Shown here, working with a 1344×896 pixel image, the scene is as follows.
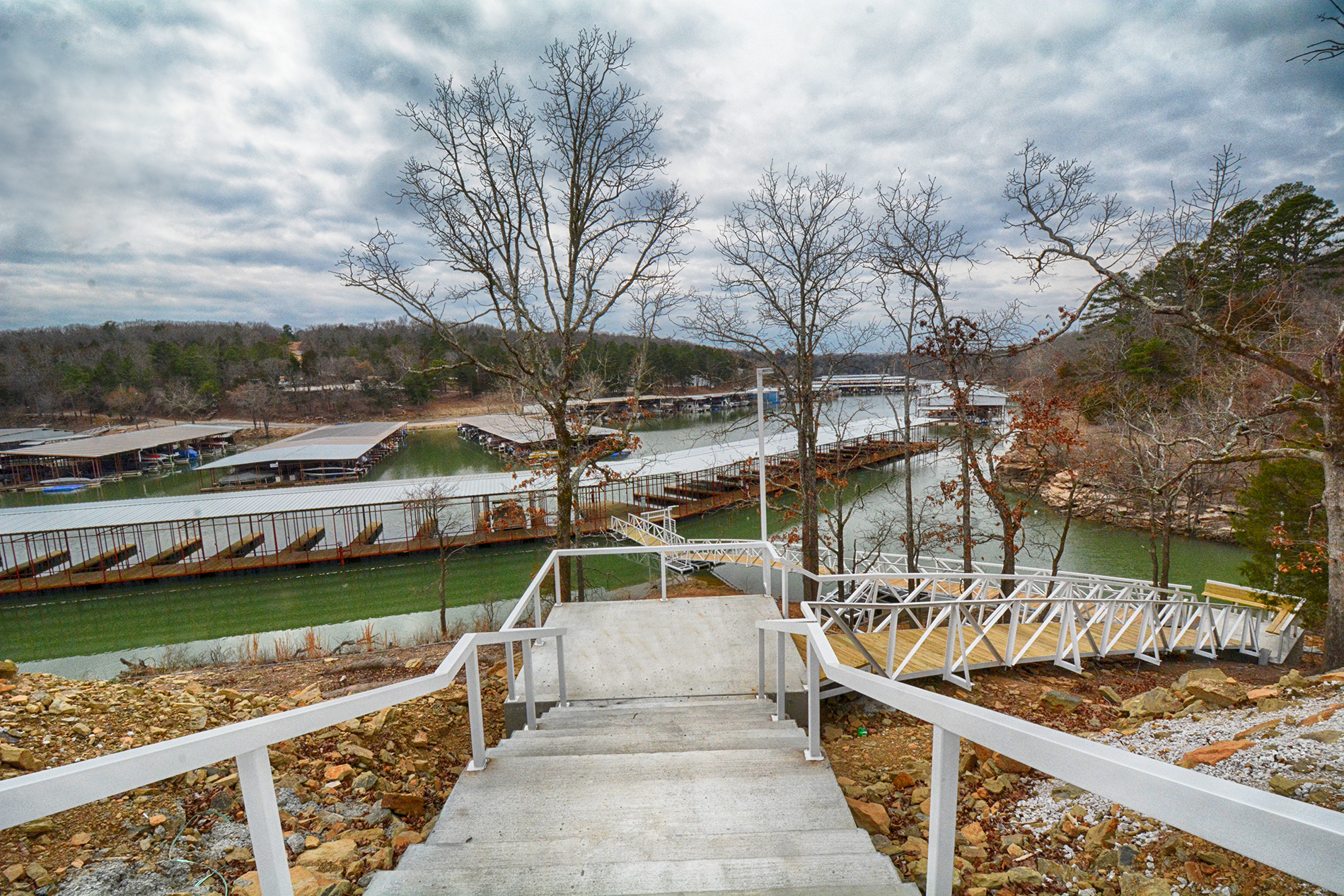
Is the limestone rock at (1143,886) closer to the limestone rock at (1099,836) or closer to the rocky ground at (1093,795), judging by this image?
the rocky ground at (1093,795)

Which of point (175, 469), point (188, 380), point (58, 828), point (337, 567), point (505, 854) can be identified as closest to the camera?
point (505, 854)

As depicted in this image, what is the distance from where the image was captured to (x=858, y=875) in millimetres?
2195

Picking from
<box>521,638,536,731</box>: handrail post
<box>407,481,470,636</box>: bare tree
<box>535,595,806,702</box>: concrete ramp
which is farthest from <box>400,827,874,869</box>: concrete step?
<box>407,481,470,636</box>: bare tree

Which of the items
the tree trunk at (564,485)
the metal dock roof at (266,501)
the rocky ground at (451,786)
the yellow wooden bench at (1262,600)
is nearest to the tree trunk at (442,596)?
the tree trunk at (564,485)

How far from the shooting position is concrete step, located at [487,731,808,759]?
12.7ft

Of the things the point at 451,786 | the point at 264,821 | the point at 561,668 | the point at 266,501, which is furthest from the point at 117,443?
the point at 264,821

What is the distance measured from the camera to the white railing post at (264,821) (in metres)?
1.73

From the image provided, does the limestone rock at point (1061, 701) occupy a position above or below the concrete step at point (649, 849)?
below

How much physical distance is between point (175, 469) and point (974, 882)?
64.6m

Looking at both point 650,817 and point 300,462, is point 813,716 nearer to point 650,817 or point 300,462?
point 650,817

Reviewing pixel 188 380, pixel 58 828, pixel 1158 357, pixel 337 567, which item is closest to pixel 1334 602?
pixel 58 828

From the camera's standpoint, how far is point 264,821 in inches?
68.9

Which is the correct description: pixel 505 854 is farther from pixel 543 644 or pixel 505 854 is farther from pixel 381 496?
pixel 381 496

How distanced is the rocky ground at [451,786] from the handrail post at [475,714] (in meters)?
0.44
